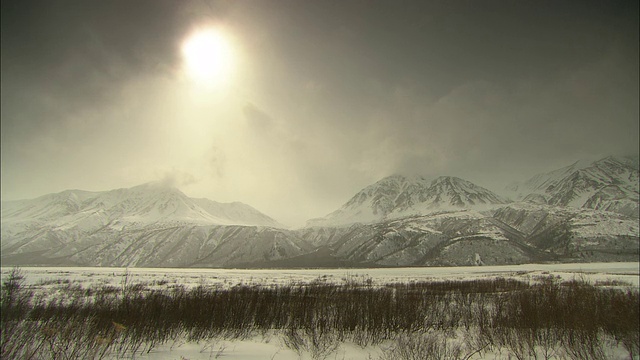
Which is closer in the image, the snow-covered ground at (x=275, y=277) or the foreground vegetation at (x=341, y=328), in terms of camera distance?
the foreground vegetation at (x=341, y=328)

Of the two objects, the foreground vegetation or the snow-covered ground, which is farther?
the snow-covered ground

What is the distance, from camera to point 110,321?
958 centimetres

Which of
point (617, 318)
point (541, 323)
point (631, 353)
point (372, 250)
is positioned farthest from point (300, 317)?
point (372, 250)

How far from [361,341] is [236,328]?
4.43 metres

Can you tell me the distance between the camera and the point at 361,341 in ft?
31.3

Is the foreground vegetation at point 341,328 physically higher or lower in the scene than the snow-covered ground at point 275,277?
higher

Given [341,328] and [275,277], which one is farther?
[275,277]

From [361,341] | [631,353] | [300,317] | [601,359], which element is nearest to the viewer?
[601,359]

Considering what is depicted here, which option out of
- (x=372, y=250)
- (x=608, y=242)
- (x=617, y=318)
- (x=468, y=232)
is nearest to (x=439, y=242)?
(x=468, y=232)

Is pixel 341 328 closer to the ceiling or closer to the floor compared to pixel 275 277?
closer to the ceiling

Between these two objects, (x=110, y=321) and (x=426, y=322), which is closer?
(x=110, y=321)

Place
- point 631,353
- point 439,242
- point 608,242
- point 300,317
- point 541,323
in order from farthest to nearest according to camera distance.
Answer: point 439,242
point 608,242
point 300,317
point 541,323
point 631,353

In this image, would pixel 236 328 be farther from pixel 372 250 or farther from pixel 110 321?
pixel 372 250

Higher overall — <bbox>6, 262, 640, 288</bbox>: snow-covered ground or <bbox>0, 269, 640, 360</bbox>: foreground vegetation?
<bbox>0, 269, 640, 360</bbox>: foreground vegetation
